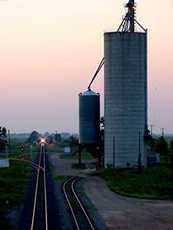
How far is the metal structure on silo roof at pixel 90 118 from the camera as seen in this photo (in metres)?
90.3

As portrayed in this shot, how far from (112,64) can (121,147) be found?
435 inches

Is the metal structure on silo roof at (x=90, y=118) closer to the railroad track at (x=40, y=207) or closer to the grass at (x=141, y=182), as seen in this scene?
the grass at (x=141, y=182)

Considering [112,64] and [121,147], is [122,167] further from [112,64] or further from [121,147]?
[112,64]

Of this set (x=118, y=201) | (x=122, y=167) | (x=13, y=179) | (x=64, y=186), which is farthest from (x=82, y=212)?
(x=122, y=167)

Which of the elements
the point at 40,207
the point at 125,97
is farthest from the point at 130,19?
the point at 40,207

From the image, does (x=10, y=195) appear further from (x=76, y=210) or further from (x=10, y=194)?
(x=76, y=210)

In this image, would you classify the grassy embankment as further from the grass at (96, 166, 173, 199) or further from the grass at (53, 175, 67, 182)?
the grass at (96, 166, 173, 199)

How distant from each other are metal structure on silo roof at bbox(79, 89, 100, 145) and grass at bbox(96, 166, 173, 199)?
10.8 m

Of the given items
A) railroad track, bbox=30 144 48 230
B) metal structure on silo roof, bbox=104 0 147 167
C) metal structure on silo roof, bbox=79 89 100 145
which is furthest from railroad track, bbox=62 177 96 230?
metal structure on silo roof, bbox=79 89 100 145

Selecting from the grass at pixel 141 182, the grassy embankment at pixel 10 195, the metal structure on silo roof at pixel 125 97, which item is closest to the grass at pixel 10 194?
the grassy embankment at pixel 10 195

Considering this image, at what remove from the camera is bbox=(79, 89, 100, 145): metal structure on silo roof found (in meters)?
90.3

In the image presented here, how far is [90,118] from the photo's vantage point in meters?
90.5

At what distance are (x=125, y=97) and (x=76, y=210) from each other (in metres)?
42.3

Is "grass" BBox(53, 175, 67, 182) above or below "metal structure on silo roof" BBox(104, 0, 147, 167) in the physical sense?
below
